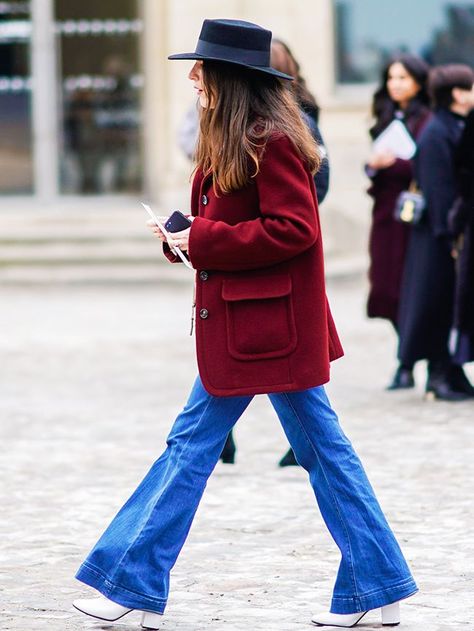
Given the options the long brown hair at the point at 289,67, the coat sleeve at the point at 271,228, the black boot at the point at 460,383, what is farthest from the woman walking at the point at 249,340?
the black boot at the point at 460,383

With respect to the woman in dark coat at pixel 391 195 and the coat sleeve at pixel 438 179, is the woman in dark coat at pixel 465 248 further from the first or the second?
the woman in dark coat at pixel 391 195

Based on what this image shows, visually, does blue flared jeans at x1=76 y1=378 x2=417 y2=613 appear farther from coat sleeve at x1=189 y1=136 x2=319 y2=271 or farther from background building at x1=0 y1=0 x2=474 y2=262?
background building at x1=0 y1=0 x2=474 y2=262

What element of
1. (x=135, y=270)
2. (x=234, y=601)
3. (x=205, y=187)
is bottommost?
(x=135, y=270)

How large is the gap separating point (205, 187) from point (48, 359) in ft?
19.6

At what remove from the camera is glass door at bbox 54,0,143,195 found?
631 inches

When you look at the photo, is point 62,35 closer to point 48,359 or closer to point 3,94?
point 3,94

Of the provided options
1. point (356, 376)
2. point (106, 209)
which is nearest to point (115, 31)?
point (106, 209)

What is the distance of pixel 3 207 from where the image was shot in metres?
16.2

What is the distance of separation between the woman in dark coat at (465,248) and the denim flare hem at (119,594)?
13.9 ft

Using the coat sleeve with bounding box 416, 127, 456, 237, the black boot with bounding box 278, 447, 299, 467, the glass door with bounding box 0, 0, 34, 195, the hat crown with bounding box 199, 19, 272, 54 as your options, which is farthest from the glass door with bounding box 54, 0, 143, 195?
the hat crown with bounding box 199, 19, 272, 54

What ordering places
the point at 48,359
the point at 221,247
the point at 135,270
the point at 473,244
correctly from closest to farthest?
the point at 221,247, the point at 473,244, the point at 48,359, the point at 135,270

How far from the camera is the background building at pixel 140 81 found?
15.2 metres

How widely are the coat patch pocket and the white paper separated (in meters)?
4.45

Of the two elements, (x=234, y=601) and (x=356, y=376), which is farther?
(x=356, y=376)
